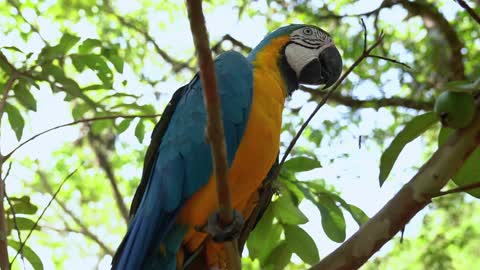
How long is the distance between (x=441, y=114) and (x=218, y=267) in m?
1.22

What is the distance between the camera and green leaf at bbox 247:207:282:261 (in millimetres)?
2111

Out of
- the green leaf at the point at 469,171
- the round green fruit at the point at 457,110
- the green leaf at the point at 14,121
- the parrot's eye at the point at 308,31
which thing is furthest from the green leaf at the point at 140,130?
the round green fruit at the point at 457,110

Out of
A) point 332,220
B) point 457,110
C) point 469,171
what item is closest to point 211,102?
point 457,110

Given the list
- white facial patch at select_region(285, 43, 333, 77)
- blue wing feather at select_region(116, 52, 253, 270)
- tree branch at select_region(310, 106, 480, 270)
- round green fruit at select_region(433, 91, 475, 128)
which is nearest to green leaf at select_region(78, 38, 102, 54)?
blue wing feather at select_region(116, 52, 253, 270)

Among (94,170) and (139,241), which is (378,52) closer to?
(139,241)

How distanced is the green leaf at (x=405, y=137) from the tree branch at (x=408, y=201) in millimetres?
124

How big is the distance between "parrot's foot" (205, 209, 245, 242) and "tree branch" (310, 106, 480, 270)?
0.75ft

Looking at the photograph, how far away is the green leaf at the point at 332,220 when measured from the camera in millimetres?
1977

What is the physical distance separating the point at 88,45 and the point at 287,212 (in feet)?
3.61

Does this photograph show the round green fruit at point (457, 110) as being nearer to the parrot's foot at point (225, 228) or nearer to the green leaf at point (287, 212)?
the parrot's foot at point (225, 228)

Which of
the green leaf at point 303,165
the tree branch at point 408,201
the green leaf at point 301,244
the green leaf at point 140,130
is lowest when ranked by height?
the tree branch at point 408,201

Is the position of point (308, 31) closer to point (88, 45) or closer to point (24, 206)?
point (88, 45)

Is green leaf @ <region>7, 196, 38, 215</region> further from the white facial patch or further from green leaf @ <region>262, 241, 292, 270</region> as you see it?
the white facial patch

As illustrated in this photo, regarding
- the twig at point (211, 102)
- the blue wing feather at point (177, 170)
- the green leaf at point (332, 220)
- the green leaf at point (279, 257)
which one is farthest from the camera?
the green leaf at point (279, 257)
